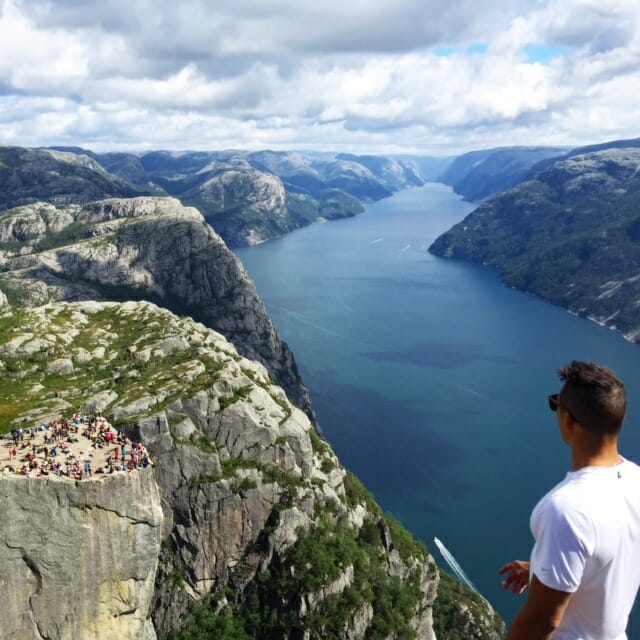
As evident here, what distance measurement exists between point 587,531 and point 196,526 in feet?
173

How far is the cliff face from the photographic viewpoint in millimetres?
39781

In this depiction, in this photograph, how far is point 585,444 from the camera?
24.8 ft

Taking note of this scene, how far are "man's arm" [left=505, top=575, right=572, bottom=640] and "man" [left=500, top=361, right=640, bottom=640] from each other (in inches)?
0.4

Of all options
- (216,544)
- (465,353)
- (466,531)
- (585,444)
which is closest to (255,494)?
(216,544)

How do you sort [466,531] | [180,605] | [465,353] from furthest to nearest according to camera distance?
1. [465,353]
2. [466,531]
3. [180,605]

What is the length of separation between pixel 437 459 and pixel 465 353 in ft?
227

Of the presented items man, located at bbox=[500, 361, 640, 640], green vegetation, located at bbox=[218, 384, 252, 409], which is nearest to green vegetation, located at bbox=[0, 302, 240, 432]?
green vegetation, located at bbox=[218, 384, 252, 409]

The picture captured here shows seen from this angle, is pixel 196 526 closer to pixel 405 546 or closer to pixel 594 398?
pixel 405 546

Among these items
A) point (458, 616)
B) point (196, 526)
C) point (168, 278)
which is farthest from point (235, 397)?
point (168, 278)

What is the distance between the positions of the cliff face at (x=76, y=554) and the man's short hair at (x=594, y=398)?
39.8 meters

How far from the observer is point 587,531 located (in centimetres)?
663

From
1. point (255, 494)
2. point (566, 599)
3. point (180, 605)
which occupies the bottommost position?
point (180, 605)

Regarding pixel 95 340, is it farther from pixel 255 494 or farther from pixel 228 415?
pixel 255 494

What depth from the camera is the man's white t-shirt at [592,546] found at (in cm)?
663
